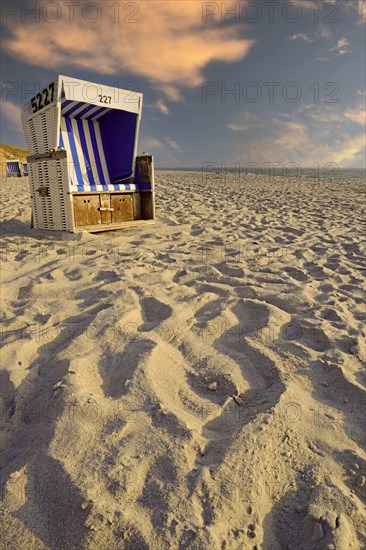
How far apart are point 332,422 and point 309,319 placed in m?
0.95

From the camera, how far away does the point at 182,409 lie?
158 centimetres

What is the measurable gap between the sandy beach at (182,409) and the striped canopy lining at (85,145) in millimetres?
3014

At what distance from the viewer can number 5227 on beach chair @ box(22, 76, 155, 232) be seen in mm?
4859

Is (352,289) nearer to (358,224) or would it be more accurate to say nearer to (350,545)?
(350,545)

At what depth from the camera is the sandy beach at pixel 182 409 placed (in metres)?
1.11

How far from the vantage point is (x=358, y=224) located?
5.83 meters

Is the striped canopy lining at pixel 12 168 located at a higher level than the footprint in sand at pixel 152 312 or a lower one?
higher

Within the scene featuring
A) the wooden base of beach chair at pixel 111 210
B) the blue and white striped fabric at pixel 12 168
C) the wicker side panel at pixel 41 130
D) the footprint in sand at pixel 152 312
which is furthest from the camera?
the blue and white striped fabric at pixel 12 168

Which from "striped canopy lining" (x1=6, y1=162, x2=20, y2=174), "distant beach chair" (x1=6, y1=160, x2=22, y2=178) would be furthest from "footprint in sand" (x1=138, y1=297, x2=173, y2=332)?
"distant beach chair" (x1=6, y1=160, x2=22, y2=178)

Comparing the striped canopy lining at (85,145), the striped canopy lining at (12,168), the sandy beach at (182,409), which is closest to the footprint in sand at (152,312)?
the sandy beach at (182,409)

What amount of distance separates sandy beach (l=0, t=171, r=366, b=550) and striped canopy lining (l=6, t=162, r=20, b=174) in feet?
72.3

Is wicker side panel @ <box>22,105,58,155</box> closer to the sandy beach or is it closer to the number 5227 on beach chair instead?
the number 5227 on beach chair

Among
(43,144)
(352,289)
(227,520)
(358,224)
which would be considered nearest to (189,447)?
(227,520)

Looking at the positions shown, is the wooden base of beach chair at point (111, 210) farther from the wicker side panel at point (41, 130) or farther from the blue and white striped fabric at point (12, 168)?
the blue and white striped fabric at point (12, 168)
